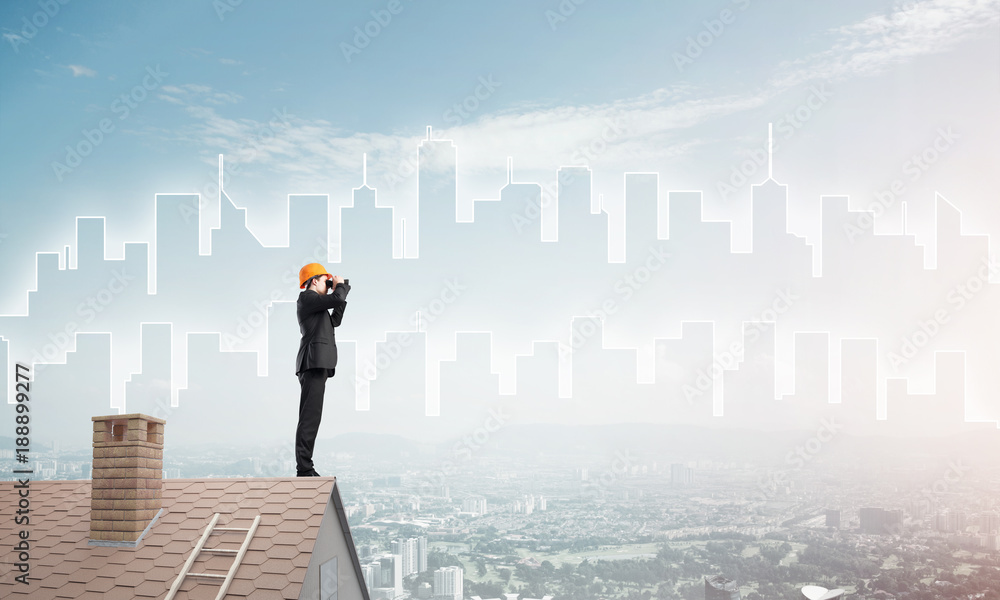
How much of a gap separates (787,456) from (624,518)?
57.7 feet

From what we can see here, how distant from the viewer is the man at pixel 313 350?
8961mm

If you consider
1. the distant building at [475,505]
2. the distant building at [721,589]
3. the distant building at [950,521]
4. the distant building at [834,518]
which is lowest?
the distant building at [721,589]

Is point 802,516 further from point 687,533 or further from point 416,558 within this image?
point 416,558

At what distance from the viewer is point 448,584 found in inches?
1586

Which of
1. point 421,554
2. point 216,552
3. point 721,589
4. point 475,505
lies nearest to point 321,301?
point 216,552

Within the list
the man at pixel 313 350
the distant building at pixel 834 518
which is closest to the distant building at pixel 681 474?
the distant building at pixel 834 518

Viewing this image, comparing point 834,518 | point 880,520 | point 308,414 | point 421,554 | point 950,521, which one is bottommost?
point 834,518

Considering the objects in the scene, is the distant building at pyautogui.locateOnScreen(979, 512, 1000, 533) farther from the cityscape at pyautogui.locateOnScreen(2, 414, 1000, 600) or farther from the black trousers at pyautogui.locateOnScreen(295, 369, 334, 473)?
the black trousers at pyautogui.locateOnScreen(295, 369, 334, 473)

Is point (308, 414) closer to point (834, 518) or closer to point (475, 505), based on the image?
point (475, 505)

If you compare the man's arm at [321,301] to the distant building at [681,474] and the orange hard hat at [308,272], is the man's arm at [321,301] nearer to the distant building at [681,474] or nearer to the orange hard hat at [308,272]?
the orange hard hat at [308,272]

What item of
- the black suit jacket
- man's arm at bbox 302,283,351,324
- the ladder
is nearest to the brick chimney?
the ladder

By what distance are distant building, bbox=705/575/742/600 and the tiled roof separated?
2056 inches

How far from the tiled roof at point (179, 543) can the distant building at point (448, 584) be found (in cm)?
3357

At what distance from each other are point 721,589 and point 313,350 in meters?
55.0
